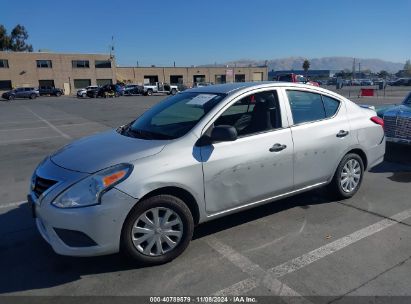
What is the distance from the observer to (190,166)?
11.6 feet

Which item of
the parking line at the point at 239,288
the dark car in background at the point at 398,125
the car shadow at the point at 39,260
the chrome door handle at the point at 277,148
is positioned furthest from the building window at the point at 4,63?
the parking line at the point at 239,288

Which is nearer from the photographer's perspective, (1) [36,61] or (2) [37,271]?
(2) [37,271]

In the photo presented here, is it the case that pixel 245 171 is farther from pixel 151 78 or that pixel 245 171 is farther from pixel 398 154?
pixel 151 78

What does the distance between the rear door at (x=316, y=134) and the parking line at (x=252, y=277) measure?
1.30 meters

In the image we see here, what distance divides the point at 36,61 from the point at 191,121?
6587 cm

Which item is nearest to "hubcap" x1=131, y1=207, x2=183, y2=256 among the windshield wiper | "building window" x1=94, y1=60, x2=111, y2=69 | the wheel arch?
the wheel arch

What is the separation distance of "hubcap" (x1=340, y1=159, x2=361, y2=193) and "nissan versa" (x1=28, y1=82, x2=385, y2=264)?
17 mm

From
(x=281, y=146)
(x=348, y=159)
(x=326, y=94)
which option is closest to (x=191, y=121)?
(x=281, y=146)

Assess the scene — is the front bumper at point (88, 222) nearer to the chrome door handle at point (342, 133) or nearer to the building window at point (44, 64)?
the chrome door handle at point (342, 133)

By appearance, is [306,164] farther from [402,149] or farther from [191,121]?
[402,149]

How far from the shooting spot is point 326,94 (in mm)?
4934

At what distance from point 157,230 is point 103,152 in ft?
3.07

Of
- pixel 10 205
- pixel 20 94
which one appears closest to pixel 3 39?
pixel 20 94

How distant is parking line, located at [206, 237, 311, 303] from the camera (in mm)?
3061
